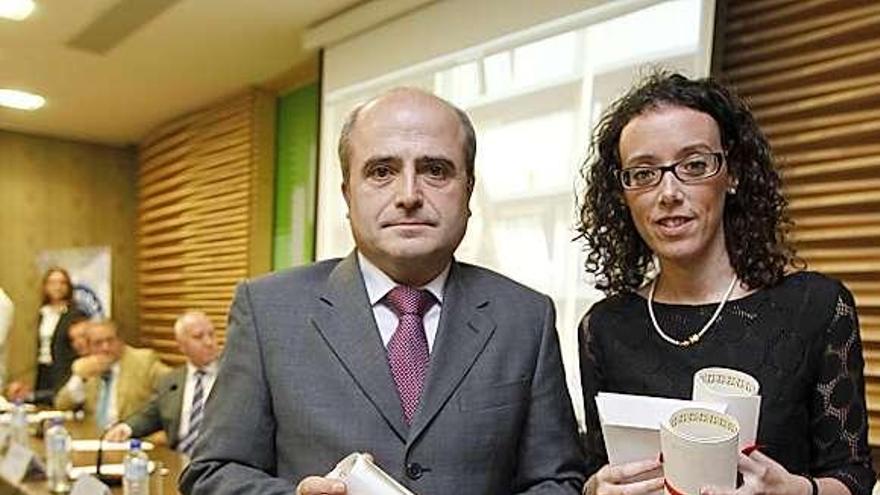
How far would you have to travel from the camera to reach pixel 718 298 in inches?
52.6

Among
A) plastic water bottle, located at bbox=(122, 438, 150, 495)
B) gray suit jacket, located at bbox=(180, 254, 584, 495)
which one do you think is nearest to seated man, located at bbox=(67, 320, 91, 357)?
plastic water bottle, located at bbox=(122, 438, 150, 495)

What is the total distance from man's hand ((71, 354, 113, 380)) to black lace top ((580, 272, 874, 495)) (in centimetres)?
408

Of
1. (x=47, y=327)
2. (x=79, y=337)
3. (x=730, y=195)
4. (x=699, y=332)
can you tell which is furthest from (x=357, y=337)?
(x=47, y=327)

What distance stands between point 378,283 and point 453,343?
0.15 metres

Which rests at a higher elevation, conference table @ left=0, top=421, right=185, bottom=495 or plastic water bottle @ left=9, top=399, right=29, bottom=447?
plastic water bottle @ left=9, top=399, right=29, bottom=447

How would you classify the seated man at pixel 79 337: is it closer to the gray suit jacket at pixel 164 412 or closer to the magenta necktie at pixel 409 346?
the gray suit jacket at pixel 164 412

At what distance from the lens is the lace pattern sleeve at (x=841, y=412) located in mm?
1218

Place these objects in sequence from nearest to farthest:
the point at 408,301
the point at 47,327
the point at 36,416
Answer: the point at 408,301, the point at 36,416, the point at 47,327

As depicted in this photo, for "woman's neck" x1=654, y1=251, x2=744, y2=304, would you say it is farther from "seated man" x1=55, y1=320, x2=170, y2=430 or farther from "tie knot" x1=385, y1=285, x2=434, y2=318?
"seated man" x1=55, y1=320, x2=170, y2=430

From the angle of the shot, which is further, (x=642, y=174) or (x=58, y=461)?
(x=58, y=461)

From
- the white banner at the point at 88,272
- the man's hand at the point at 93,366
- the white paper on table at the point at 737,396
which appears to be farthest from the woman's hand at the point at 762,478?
the white banner at the point at 88,272

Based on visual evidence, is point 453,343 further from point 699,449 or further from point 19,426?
point 19,426

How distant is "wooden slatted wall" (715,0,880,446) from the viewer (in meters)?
2.34

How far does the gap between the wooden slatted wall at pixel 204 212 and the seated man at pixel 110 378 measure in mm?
750
